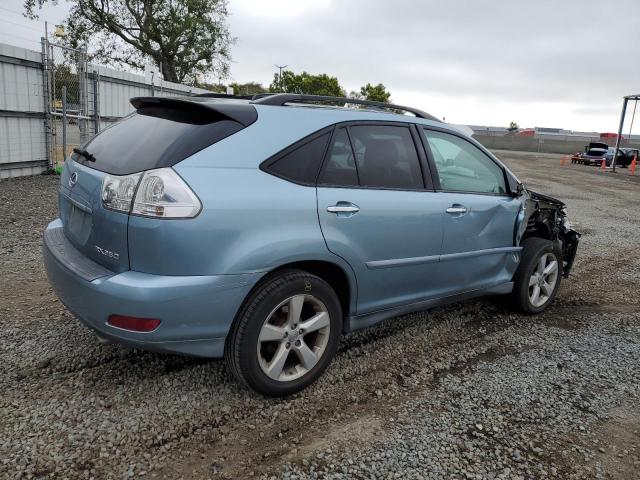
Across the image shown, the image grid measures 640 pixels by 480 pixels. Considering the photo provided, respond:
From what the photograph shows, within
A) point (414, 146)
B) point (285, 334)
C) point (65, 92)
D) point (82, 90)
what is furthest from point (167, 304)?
point (82, 90)

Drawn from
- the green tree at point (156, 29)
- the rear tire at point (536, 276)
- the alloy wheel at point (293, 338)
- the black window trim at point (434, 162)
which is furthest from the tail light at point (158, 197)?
the green tree at point (156, 29)

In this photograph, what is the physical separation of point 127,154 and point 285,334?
1284 millimetres

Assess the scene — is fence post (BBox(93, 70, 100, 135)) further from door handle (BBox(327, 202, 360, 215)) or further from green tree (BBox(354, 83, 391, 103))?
green tree (BBox(354, 83, 391, 103))

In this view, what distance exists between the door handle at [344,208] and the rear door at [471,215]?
823 mm

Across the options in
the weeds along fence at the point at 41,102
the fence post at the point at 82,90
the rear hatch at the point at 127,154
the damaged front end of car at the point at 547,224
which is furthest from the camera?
the fence post at the point at 82,90

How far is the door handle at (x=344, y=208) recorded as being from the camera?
2804mm

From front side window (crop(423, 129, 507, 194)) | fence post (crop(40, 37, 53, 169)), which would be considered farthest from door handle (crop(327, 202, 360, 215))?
fence post (crop(40, 37, 53, 169))

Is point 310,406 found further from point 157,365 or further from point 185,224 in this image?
point 185,224

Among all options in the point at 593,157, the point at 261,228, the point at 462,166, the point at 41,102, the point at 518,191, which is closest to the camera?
the point at 261,228

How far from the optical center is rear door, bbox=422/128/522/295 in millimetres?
3512

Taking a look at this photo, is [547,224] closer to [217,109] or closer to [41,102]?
[217,109]

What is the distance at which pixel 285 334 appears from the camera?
275 cm

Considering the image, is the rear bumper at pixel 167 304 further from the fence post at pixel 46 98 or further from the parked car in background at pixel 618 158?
the parked car in background at pixel 618 158

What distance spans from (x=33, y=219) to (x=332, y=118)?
18.2 feet
